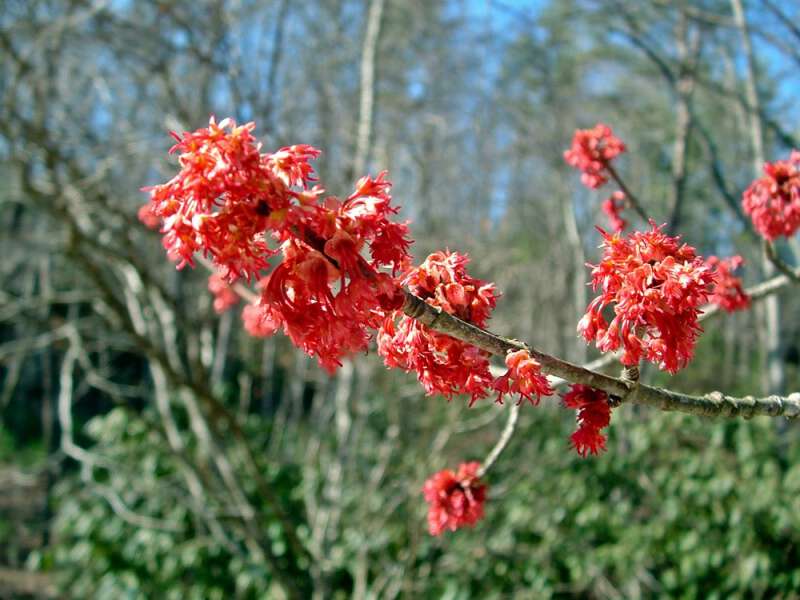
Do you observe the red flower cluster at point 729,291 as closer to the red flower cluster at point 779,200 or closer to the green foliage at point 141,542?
the red flower cluster at point 779,200

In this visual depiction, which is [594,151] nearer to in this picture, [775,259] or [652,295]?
[775,259]

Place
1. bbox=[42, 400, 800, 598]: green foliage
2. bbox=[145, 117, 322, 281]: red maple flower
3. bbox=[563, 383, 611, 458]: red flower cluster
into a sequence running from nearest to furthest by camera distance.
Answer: bbox=[145, 117, 322, 281]: red maple flower < bbox=[563, 383, 611, 458]: red flower cluster < bbox=[42, 400, 800, 598]: green foliage

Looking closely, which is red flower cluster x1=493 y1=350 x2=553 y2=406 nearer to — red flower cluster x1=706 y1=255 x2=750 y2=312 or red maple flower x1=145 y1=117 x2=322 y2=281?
red maple flower x1=145 y1=117 x2=322 y2=281

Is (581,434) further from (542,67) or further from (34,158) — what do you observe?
(542,67)

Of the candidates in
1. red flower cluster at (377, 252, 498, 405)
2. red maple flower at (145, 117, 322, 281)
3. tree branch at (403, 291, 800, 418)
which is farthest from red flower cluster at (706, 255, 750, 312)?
red maple flower at (145, 117, 322, 281)

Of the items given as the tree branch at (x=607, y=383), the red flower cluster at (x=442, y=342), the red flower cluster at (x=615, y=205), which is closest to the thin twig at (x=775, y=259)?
the red flower cluster at (x=615, y=205)
